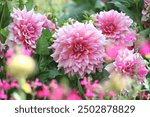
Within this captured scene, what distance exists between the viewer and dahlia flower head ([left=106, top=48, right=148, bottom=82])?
2252 millimetres

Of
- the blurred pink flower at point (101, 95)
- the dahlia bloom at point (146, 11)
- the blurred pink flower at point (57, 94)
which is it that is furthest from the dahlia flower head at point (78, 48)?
the dahlia bloom at point (146, 11)

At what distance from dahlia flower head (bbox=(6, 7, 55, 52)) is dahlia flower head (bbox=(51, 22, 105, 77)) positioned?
0.13 metres

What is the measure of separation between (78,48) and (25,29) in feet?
0.89

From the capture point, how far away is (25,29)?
7.74ft

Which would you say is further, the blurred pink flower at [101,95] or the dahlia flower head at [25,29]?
the dahlia flower head at [25,29]

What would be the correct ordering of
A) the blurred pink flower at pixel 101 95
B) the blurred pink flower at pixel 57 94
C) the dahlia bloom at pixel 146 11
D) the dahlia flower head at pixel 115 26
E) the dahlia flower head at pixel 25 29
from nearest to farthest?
the blurred pink flower at pixel 57 94, the blurred pink flower at pixel 101 95, the dahlia flower head at pixel 25 29, the dahlia flower head at pixel 115 26, the dahlia bloom at pixel 146 11

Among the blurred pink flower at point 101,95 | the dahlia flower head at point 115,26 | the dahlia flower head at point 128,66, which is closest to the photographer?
the blurred pink flower at point 101,95

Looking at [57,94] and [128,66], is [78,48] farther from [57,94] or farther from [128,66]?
[57,94]

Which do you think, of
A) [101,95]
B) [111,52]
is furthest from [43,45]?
[101,95]

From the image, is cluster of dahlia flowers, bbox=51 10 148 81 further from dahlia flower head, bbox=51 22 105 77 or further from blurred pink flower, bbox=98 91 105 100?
blurred pink flower, bbox=98 91 105 100

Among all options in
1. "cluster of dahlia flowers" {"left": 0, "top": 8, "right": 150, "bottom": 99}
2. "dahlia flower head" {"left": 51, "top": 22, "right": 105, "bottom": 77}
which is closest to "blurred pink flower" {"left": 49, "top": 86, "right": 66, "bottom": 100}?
"cluster of dahlia flowers" {"left": 0, "top": 8, "right": 150, "bottom": 99}

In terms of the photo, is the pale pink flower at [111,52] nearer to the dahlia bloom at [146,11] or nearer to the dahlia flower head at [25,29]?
the dahlia flower head at [25,29]

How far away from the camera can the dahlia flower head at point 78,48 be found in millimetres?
2256

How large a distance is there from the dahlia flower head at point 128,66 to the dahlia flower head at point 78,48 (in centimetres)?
7
